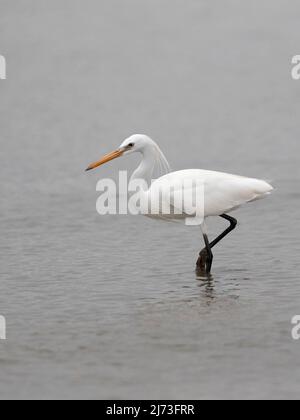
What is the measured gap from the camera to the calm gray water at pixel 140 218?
9391 millimetres

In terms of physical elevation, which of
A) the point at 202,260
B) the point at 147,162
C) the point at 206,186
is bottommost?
the point at 202,260

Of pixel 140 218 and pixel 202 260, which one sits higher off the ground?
pixel 140 218

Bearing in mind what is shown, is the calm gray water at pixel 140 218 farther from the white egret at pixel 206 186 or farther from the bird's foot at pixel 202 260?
the white egret at pixel 206 186

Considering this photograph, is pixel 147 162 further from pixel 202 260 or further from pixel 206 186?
pixel 202 260

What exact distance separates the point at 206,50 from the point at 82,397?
2291 cm

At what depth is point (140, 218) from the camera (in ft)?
53.5

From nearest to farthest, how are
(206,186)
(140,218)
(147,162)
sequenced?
1. (206,186)
2. (147,162)
3. (140,218)

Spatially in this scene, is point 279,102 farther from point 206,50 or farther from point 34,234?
point 34,234

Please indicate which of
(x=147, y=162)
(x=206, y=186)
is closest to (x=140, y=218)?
(x=147, y=162)

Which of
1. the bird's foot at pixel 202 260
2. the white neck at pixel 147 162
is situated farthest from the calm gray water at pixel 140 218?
the white neck at pixel 147 162

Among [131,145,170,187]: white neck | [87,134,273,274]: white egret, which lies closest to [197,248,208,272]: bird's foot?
[87,134,273,274]: white egret

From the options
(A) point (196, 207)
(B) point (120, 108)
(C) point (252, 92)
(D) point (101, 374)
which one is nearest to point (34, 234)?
(A) point (196, 207)

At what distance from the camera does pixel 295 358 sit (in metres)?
9.29

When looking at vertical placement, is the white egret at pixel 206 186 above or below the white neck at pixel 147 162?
below
